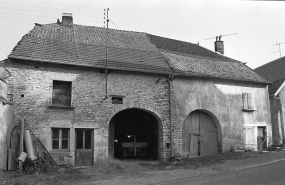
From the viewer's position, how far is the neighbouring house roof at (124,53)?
1406cm

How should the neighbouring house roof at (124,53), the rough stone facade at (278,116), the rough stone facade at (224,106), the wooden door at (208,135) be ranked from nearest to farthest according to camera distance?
1. the neighbouring house roof at (124,53)
2. the rough stone facade at (224,106)
3. the wooden door at (208,135)
4. the rough stone facade at (278,116)

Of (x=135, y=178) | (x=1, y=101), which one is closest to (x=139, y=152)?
(x=135, y=178)

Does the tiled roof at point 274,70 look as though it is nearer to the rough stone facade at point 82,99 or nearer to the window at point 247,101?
the window at point 247,101

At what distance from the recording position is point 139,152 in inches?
660

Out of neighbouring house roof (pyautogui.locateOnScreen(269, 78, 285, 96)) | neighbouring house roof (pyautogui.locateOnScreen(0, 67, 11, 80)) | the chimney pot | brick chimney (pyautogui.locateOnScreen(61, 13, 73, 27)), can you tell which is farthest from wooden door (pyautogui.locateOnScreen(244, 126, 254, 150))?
neighbouring house roof (pyautogui.locateOnScreen(0, 67, 11, 80))

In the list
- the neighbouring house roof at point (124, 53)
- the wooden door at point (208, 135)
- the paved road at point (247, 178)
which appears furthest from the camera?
the wooden door at point (208, 135)

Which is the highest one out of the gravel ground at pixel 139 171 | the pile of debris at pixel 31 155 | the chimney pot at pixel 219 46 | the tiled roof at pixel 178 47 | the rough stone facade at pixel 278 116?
the chimney pot at pixel 219 46

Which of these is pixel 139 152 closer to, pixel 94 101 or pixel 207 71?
pixel 94 101

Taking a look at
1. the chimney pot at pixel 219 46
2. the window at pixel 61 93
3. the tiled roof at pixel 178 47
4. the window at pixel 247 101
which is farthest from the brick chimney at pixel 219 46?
the window at pixel 61 93

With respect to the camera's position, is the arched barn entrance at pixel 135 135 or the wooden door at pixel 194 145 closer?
the wooden door at pixel 194 145

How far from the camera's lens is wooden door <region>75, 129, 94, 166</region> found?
13.5 m

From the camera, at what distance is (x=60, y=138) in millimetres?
13383

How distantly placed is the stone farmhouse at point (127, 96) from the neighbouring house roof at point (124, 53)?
0.19 ft

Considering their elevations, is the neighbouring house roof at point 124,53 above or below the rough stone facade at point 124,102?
above
